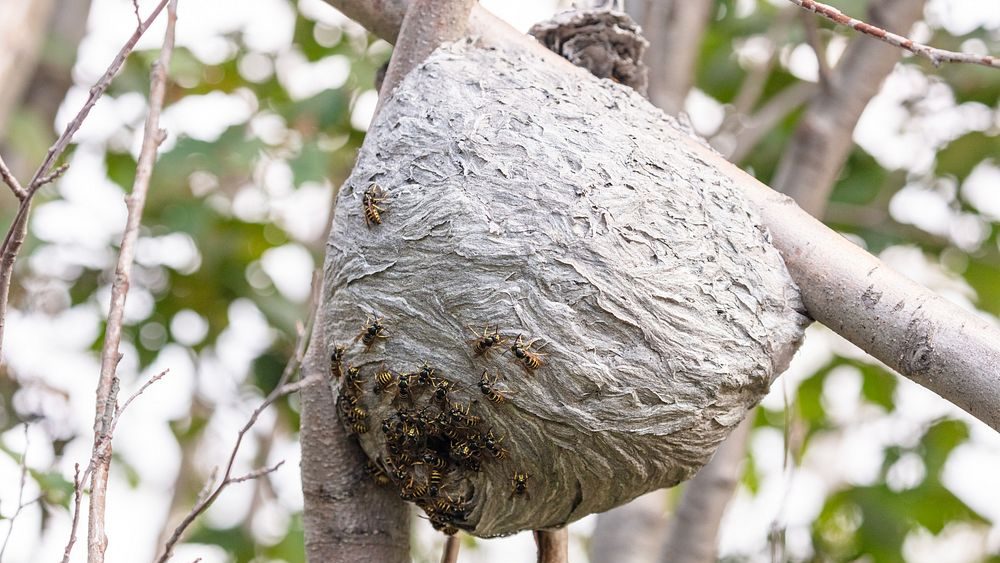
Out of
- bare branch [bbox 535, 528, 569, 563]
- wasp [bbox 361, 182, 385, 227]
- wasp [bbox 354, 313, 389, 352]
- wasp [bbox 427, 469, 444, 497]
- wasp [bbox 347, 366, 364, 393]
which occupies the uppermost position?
wasp [bbox 361, 182, 385, 227]

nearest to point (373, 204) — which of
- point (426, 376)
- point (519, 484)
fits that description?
point (426, 376)

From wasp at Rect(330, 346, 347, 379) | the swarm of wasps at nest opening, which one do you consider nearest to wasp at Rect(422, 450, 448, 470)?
the swarm of wasps at nest opening

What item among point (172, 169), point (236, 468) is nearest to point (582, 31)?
point (172, 169)

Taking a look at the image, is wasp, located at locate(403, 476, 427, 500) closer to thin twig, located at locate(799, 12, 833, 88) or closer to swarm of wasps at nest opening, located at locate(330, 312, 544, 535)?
swarm of wasps at nest opening, located at locate(330, 312, 544, 535)

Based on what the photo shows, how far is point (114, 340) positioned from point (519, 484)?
0.80 m

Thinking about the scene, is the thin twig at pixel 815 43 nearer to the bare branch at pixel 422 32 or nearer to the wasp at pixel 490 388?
the bare branch at pixel 422 32

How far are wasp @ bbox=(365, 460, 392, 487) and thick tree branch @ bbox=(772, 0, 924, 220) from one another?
184cm

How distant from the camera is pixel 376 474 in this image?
7.32 feet

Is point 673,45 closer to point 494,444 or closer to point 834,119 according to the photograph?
point 834,119

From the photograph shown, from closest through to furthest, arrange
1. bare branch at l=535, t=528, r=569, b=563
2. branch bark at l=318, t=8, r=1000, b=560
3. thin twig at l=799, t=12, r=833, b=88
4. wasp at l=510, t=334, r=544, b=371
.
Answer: branch bark at l=318, t=8, r=1000, b=560
wasp at l=510, t=334, r=544, b=371
bare branch at l=535, t=528, r=569, b=563
thin twig at l=799, t=12, r=833, b=88

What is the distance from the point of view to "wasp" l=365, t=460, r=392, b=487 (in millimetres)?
2221

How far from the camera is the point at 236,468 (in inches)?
238

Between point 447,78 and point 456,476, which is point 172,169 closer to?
point 447,78

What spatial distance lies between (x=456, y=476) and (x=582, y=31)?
47.9 inches
